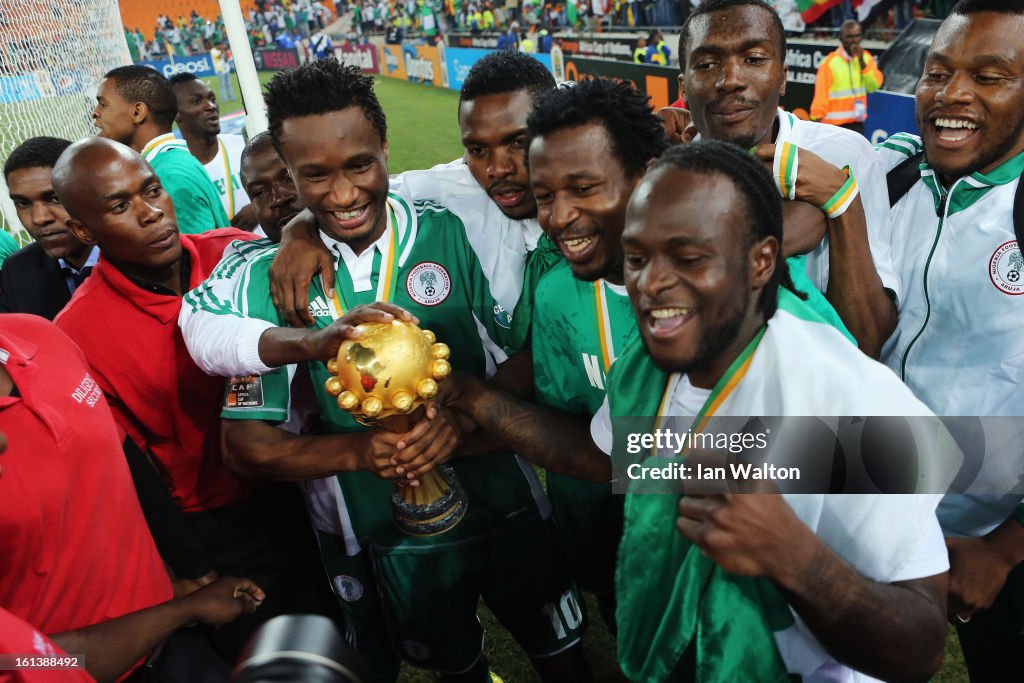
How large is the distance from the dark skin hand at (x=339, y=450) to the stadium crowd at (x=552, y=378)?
12 millimetres

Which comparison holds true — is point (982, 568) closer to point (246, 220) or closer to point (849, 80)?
point (246, 220)

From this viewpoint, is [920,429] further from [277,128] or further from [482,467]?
[277,128]

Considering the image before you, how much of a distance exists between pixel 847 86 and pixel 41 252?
383 inches

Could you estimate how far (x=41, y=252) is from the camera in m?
3.71

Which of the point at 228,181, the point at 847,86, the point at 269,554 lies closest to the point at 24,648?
the point at 269,554

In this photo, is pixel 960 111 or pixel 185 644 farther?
pixel 960 111

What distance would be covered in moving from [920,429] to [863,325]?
0.90m

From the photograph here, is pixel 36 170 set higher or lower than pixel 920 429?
higher

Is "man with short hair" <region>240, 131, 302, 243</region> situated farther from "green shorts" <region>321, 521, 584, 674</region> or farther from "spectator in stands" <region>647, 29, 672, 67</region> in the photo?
"spectator in stands" <region>647, 29, 672, 67</region>

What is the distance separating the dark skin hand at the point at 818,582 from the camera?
1318 millimetres

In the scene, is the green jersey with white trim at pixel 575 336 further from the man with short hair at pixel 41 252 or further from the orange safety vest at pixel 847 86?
the orange safety vest at pixel 847 86

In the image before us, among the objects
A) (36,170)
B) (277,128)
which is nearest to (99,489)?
(277,128)

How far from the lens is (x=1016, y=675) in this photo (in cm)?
234

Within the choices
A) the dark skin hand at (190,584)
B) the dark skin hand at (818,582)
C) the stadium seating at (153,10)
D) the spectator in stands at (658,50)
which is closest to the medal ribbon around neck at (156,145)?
the dark skin hand at (190,584)
